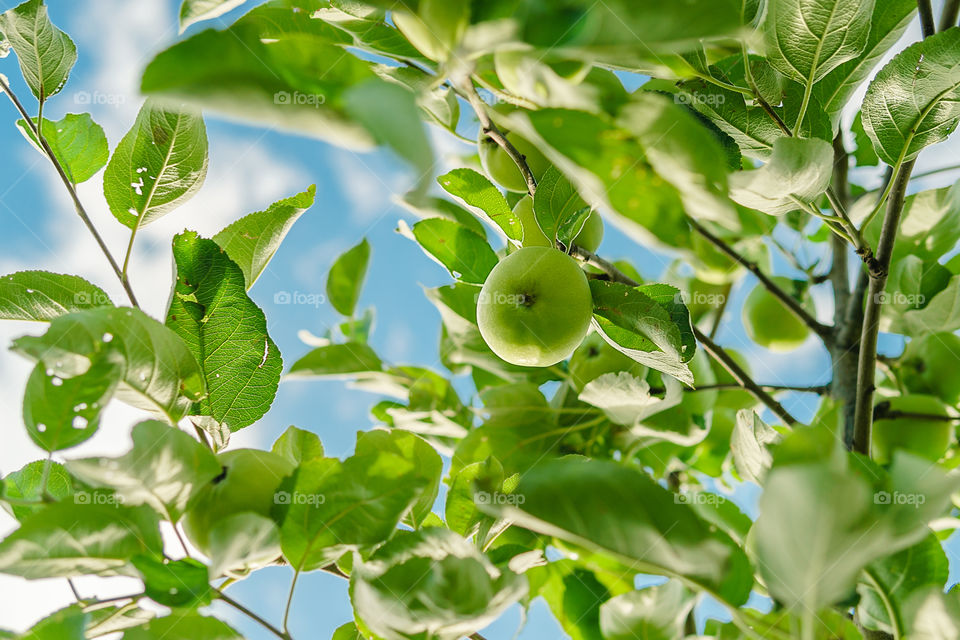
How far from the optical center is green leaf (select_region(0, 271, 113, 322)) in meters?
0.74

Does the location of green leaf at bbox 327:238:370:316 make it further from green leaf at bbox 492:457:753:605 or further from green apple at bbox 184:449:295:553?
green leaf at bbox 492:457:753:605

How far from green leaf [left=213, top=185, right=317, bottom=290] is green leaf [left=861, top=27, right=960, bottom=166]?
73 centimetres

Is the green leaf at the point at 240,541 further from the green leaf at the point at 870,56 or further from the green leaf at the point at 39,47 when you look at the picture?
the green leaf at the point at 870,56

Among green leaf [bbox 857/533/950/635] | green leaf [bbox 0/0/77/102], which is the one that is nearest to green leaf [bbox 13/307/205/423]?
green leaf [bbox 0/0/77/102]

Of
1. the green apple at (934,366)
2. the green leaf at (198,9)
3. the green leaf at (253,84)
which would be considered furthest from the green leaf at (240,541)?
the green apple at (934,366)

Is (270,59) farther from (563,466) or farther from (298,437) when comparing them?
(298,437)

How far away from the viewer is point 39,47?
0.85 m

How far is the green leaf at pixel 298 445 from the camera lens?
82cm

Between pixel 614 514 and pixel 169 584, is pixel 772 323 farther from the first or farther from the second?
pixel 169 584

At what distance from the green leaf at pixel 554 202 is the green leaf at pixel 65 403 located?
0.49 meters

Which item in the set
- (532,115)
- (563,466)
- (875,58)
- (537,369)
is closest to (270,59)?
(532,115)

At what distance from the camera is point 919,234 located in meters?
1.31

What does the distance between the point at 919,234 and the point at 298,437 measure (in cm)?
130

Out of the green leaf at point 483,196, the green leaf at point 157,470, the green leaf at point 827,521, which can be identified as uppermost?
the green leaf at point 483,196
